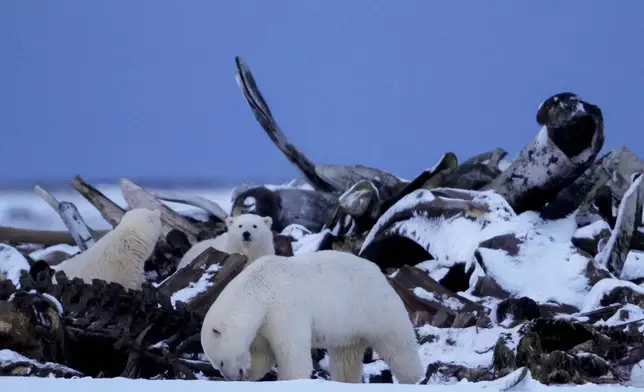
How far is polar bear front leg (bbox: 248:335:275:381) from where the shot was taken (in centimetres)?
370

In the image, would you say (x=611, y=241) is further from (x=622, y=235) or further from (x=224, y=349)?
(x=224, y=349)

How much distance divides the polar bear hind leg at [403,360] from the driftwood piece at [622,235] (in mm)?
1648

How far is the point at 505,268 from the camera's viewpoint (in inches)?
187

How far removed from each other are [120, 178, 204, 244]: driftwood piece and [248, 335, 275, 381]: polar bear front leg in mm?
2950

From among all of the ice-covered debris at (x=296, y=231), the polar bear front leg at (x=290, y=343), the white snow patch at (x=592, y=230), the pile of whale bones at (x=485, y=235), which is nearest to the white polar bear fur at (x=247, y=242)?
the pile of whale bones at (x=485, y=235)

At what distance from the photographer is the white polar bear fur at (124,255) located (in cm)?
543

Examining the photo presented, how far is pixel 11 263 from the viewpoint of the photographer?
5770mm

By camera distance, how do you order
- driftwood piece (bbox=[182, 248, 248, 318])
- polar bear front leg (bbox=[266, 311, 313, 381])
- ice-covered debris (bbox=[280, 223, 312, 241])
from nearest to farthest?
polar bear front leg (bbox=[266, 311, 313, 381]) < driftwood piece (bbox=[182, 248, 248, 318]) < ice-covered debris (bbox=[280, 223, 312, 241])

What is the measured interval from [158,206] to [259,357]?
11.1ft

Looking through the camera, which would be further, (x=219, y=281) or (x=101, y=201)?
(x=101, y=201)

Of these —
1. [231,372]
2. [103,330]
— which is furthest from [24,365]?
[231,372]

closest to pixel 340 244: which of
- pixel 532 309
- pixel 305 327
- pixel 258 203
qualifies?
pixel 258 203

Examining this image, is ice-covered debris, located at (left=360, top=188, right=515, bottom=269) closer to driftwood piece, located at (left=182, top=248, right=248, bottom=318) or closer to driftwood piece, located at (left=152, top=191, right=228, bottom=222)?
driftwood piece, located at (left=182, top=248, right=248, bottom=318)

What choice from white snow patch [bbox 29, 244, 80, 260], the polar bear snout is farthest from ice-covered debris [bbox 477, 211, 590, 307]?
white snow patch [bbox 29, 244, 80, 260]
